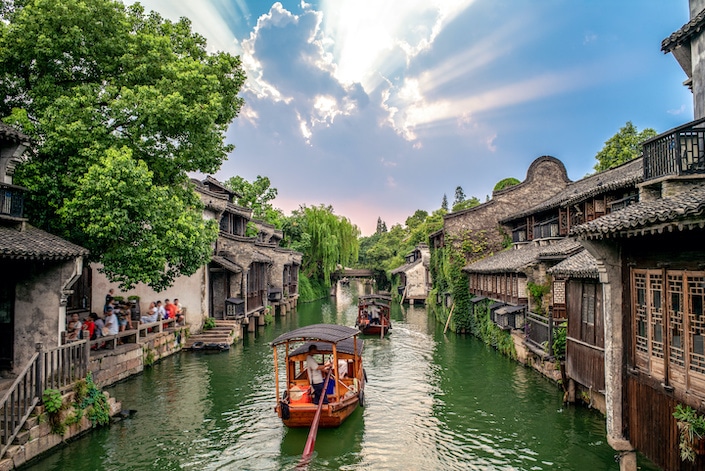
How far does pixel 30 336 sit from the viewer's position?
40.0ft

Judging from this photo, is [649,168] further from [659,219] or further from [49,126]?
[49,126]

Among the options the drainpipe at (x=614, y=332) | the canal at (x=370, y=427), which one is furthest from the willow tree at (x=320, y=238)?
the drainpipe at (x=614, y=332)

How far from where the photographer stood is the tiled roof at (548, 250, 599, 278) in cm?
1240

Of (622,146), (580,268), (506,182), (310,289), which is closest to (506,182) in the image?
(506,182)

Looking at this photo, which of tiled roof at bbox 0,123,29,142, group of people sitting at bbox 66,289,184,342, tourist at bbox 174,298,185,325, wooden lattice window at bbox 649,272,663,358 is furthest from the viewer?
tourist at bbox 174,298,185,325

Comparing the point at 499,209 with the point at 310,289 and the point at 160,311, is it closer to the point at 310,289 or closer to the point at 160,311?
the point at 160,311

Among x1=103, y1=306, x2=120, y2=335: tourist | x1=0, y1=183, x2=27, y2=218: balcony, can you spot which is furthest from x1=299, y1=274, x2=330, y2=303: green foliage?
x1=0, y1=183, x2=27, y2=218: balcony

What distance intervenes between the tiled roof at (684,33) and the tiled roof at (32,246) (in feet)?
51.3

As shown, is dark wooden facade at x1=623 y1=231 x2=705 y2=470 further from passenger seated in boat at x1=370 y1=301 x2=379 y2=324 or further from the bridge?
the bridge

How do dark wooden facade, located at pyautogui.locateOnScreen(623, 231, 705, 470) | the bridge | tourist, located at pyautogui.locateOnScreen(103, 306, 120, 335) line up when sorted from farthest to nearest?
the bridge, tourist, located at pyautogui.locateOnScreen(103, 306, 120, 335), dark wooden facade, located at pyautogui.locateOnScreen(623, 231, 705, 470)

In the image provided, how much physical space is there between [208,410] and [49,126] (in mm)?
9277

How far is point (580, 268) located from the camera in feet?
43.4

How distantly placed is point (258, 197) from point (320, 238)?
9461 millimetres

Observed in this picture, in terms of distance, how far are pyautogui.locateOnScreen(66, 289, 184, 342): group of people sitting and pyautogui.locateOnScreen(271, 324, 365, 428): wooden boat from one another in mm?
5830
